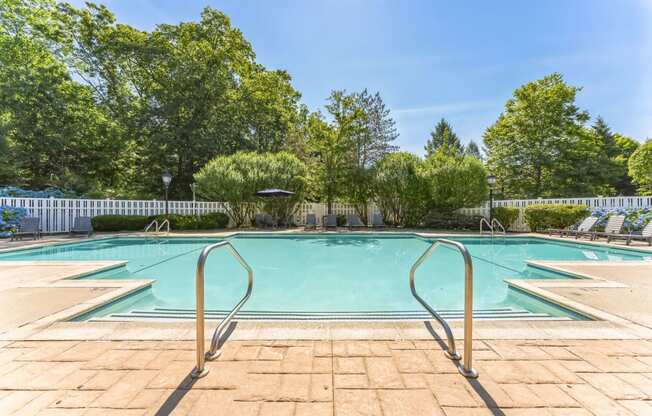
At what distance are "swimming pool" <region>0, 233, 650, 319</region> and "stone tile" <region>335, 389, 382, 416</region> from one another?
4.93 feet

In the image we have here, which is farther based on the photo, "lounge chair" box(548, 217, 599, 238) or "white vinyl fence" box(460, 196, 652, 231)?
"white vinyl fence" box(460, 196, 652, 231)

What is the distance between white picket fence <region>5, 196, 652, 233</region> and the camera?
35.6ft

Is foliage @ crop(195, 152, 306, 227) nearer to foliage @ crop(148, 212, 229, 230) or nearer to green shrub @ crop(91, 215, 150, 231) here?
foliage @ crop(148, 212, 229, 230)

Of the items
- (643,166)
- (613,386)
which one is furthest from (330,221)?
(643,166)

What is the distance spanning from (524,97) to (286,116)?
18.3 m

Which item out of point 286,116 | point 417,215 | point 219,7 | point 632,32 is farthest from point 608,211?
point 219,7

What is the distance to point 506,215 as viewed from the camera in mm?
12953

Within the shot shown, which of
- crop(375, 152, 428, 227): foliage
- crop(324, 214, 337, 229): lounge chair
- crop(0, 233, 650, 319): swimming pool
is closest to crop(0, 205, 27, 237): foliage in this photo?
crop(0, 233, 650, 319): swimming pool

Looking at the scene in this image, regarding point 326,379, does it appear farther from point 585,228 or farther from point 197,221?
point 197,221

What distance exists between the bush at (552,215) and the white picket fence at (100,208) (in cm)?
737

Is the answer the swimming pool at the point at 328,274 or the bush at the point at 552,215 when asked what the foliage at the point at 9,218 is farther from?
the bush at the point at 552,215

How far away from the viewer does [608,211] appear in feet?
34.9

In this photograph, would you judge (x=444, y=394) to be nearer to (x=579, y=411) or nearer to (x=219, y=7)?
(x=579, y=411)

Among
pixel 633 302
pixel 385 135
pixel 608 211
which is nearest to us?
pixel 633 302
